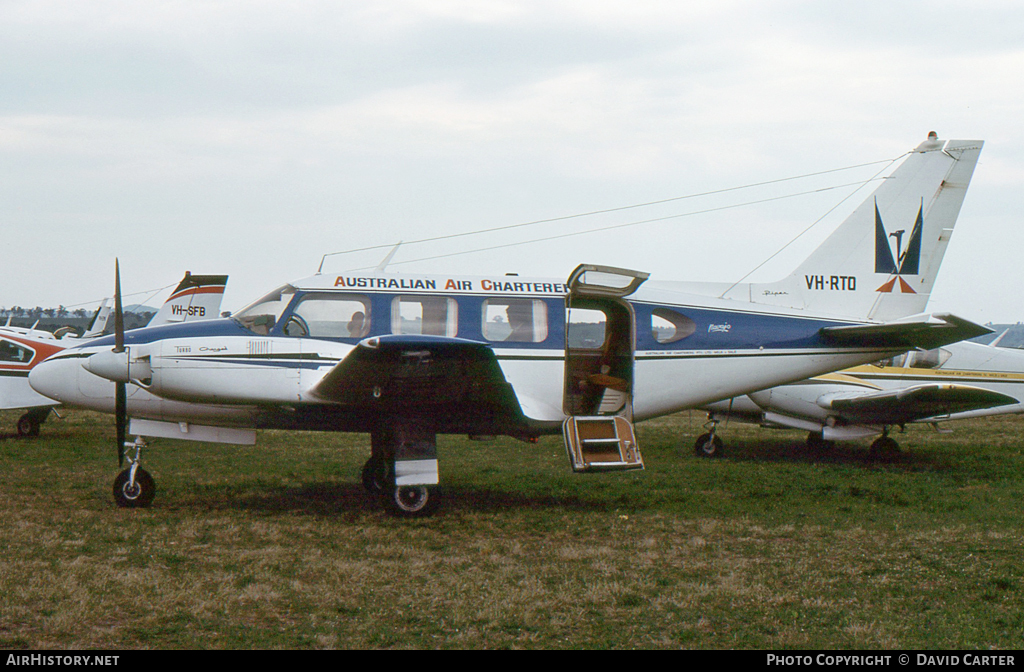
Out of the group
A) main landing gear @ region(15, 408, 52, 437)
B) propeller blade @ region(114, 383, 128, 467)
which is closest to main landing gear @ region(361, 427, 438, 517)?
propeller blade @ region(114, 383, 128, 467)

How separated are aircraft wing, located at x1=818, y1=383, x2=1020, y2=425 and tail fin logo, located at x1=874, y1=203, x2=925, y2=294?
2738 millimetres

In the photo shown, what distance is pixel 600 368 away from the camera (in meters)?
11.2

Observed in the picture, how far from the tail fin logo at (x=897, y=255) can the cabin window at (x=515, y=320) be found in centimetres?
544

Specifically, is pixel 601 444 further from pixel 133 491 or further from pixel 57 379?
pixel 57 379

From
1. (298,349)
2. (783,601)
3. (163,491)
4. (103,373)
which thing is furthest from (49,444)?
(783,601)

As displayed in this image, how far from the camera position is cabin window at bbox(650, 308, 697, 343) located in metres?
10.8

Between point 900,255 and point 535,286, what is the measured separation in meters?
5.94

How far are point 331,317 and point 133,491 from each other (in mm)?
3150

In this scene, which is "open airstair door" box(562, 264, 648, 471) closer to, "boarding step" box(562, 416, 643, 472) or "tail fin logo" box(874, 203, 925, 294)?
"boarding step" box(562, 416, 643, 472)

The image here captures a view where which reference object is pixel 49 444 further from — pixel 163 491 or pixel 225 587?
pixel 225 587

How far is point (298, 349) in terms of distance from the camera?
9.54m
